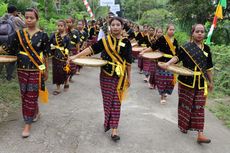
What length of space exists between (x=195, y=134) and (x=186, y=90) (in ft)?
2.87

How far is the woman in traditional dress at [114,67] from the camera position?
564 cm

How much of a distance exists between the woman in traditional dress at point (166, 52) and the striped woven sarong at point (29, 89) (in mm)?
2533

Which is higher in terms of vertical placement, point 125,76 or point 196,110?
point 125,76

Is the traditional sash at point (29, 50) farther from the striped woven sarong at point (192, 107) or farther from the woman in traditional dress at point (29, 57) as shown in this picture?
the striped woven sarong at point (192, 107)

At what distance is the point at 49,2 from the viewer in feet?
66.9

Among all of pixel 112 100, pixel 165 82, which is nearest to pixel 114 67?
pixel 112 100

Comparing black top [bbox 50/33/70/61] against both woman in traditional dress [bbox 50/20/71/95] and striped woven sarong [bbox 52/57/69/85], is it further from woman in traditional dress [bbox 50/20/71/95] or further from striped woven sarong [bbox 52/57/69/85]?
striped woven sarong [bbox 52/57/69/85]

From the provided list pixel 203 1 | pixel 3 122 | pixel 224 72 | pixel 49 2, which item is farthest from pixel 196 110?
pixel 49 2

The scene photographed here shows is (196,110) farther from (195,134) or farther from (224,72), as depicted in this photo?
(224,72)

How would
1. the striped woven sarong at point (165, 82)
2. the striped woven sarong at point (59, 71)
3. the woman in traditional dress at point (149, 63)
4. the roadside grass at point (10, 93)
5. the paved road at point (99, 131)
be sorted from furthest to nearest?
the woman in traditional dress at point (149, 63) < the striped woven sarong at point (59, 71) < the striped woven sarong at point (165, 82) < the roadside grass at point (10, 93) < the paved road at point (99, 131)

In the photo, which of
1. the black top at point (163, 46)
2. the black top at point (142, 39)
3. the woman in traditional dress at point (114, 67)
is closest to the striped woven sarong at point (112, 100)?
the woman in traditional dress at point (114, 67)

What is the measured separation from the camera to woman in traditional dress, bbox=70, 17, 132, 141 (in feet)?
18.5

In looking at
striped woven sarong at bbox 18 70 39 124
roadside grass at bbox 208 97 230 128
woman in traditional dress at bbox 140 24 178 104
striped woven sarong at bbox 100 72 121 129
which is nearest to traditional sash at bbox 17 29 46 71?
striped woven sarong at bbox 18 70 39 124

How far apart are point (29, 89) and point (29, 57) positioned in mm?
490
